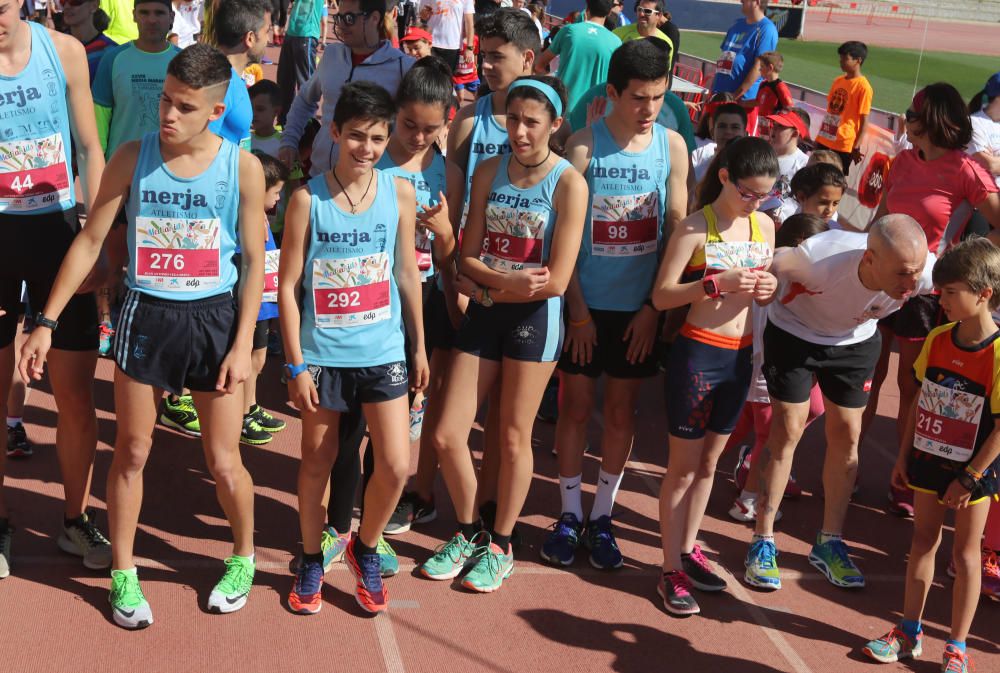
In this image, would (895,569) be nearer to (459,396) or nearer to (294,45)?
(459,396)

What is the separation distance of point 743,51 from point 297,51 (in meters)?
4.22

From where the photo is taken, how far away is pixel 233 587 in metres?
3.98

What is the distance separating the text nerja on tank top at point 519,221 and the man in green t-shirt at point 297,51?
649cm

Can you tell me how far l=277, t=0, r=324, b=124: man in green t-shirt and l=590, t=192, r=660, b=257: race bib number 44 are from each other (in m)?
6.46

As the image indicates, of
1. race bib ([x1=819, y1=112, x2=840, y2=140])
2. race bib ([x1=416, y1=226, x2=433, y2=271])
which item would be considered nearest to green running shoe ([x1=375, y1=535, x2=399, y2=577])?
race bib ([x1=416, y1=226, x2=433, y2=271])

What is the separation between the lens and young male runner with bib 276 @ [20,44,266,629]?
11.7ft

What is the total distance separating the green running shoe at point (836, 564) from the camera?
15.1 ft

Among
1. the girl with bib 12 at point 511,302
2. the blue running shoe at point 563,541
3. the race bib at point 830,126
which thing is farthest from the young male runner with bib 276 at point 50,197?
the race bib at point 830,126

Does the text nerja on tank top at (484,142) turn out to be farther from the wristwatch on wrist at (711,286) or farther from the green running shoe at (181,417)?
the green running shoe at (181,417)

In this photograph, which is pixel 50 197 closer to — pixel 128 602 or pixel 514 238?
pixel 128 602

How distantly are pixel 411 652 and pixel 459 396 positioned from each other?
965 mm

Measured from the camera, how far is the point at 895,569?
483cm

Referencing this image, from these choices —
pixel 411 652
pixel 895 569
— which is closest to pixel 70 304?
pixel 411 652

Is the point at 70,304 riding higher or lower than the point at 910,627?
higher
